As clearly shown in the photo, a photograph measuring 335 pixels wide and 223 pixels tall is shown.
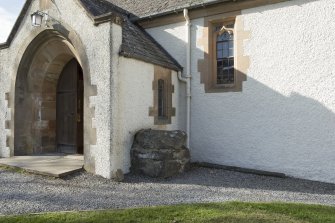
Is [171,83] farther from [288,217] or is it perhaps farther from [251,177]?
[288,217]

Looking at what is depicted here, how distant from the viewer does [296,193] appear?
609 cm

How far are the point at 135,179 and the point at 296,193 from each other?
337 cm

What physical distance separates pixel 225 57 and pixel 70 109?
4.96 meters

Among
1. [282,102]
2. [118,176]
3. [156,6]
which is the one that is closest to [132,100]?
[118,176]

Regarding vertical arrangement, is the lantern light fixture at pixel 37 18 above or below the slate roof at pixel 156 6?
below

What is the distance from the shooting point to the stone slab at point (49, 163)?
6797 millimetres

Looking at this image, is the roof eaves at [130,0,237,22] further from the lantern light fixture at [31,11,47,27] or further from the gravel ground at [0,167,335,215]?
the gravel ground at [0,167,335,215]

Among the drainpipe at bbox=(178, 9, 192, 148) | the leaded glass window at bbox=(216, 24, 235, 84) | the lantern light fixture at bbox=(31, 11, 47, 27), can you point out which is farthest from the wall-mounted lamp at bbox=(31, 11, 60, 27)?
the leaded glass window at bbox=(216, 24, 235, 84)

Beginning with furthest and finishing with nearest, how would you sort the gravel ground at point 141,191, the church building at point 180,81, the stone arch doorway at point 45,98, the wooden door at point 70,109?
the wooden door at point 70,109 < the stone arch doorway at point 45,98 < the church building at point 180,81 < the gravel ground at point 141,191

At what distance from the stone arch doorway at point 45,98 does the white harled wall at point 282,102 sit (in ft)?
13.0

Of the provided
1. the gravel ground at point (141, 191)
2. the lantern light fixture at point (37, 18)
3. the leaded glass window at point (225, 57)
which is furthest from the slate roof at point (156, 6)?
the gravel ground at point (141, 191)

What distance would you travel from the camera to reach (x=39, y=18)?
7.96m

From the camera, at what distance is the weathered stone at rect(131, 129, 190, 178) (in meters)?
6.92

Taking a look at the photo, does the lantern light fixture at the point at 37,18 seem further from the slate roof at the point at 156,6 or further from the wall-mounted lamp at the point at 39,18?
the slate roof at the point at 156,6
